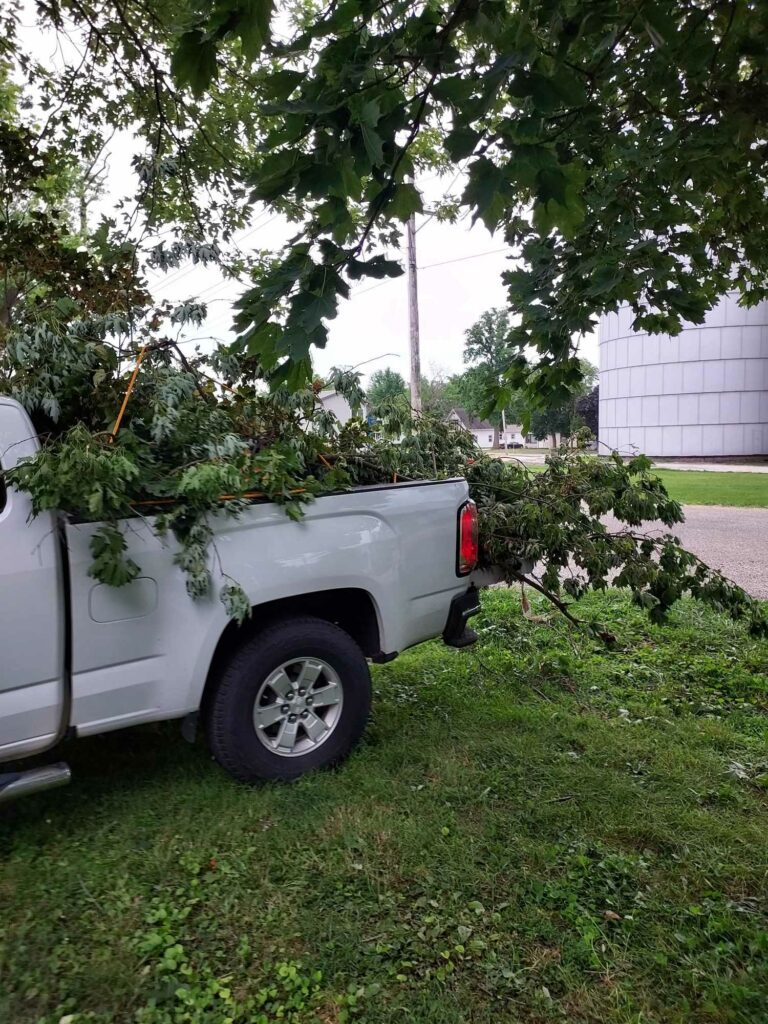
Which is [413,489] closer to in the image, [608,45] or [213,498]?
[213,498]

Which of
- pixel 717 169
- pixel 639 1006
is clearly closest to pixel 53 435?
pixel 639 1006

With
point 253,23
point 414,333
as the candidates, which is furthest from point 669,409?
point 253,23

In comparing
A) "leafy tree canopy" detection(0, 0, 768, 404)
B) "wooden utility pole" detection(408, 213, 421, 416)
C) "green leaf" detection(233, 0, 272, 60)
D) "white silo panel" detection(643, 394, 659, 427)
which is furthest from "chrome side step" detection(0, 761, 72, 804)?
"white silo panel" detection(643, 394, 659, 427)

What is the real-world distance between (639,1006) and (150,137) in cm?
808

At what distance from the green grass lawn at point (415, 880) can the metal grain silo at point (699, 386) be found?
3165cm

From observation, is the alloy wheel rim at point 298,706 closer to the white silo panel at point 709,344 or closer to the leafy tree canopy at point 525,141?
the leafy tree canopy at point 525,141

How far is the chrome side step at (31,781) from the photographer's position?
2574 mm

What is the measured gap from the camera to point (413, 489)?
373cm

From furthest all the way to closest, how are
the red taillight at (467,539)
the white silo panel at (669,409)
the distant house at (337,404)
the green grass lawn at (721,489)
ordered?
the white silo panel at (669,409) → the green grass lawn at (721,489) → the distant house at (337,404) → the red taillight at (467,539)

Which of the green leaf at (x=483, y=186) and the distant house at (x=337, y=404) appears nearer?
the green leaf at (x=483, y=186)

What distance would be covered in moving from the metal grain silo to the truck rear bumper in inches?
1221

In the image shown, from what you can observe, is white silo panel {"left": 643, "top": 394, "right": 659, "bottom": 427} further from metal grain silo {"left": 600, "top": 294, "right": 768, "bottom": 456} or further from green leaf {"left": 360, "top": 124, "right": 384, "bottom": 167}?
green leaf {"left": 360, "top": 124, "right": 384, "bottom": 167}

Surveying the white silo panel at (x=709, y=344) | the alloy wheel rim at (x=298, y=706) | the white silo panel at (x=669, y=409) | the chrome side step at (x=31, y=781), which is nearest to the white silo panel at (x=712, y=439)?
the white silo panel at (x=669, y=409)

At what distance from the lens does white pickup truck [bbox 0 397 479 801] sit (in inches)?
108
